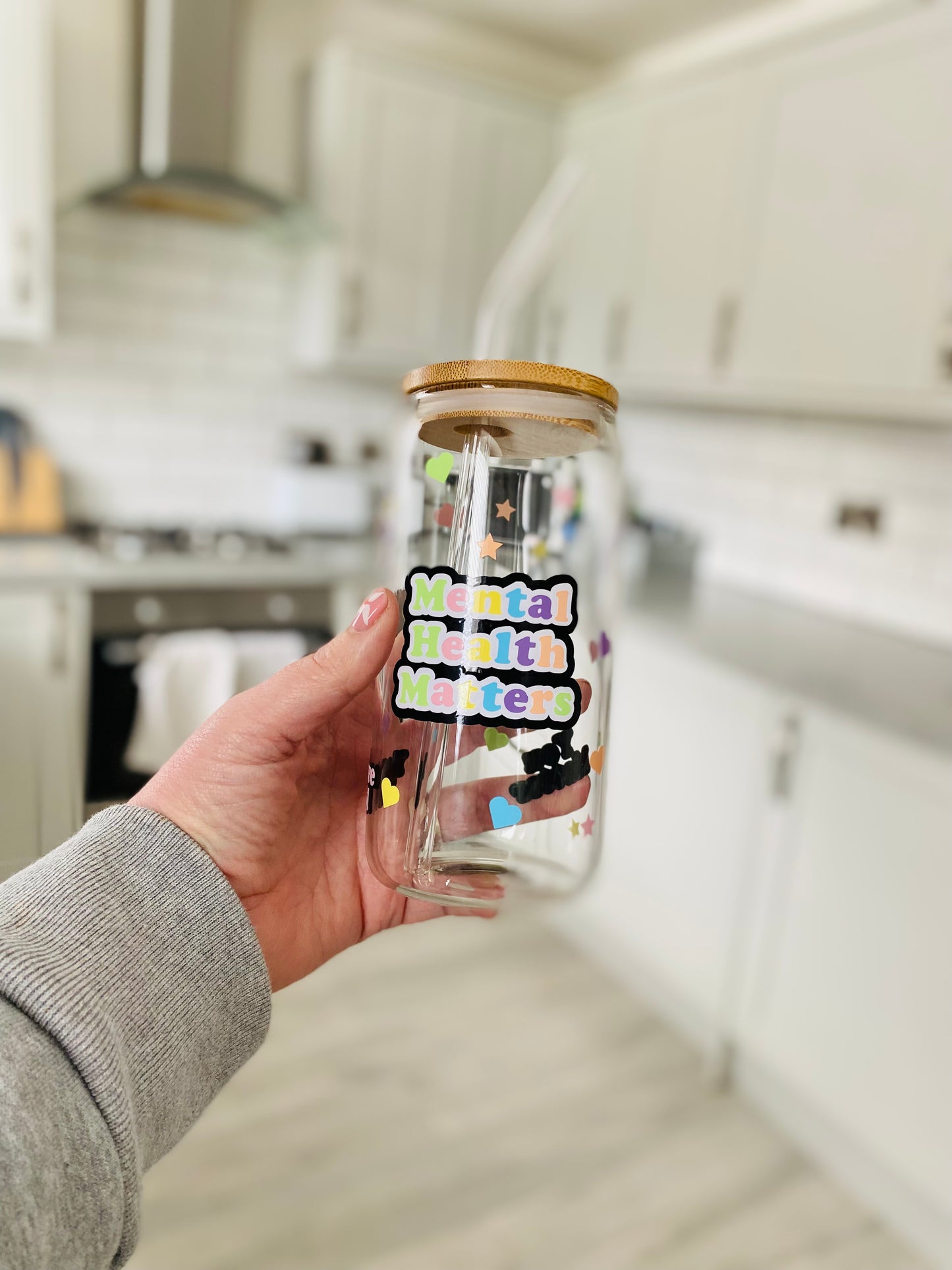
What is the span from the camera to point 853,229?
79.3 inches

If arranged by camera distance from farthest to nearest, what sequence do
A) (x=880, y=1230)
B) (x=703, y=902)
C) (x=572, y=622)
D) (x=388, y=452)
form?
(x=388, y=452) < (x=703, y=902) < (x=880, y=1230) < (x=572, y=622)

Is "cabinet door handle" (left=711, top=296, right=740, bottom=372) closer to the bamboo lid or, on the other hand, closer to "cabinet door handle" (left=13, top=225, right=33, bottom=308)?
"cabinet door handle" (left=13, top=225, right=33, bottom=308)

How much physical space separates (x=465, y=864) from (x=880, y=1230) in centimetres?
164

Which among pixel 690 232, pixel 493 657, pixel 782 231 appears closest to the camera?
pixel 493 657

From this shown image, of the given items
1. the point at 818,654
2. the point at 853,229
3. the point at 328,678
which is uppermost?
the point at 853,229

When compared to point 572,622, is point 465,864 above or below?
below

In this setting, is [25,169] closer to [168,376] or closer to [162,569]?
[168,376]

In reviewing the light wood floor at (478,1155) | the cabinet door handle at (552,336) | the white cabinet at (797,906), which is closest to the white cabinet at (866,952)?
the white cabinet at (797,906)

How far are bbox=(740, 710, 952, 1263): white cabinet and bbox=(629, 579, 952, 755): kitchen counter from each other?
59 mm

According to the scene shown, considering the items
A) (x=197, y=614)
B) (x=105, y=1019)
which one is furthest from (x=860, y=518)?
(x=105, y=1019)

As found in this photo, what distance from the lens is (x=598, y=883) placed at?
2.28 meters

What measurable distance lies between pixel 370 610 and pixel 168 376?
256 cm

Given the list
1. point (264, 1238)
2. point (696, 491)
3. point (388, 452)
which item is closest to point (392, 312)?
point (388, 452)

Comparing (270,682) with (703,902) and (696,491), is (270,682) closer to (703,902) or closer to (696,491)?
(703,902)
